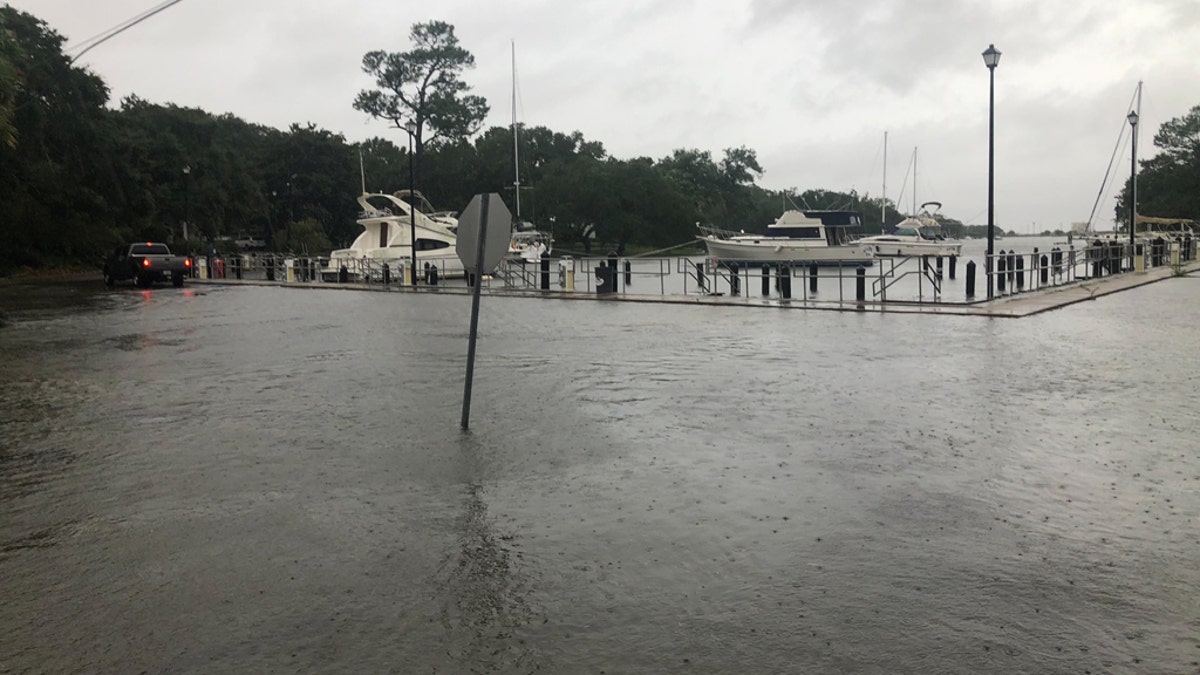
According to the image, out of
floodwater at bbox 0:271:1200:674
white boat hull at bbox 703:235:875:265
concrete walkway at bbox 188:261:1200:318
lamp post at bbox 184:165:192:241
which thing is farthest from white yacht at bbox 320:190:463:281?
floodwater at bbox 0:271:1200:674

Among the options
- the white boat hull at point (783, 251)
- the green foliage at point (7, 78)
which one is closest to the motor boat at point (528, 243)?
the white boat hull at point (783, 251)

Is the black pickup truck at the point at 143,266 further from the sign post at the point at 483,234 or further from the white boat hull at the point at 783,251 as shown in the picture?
the sign post at the point at 483,234

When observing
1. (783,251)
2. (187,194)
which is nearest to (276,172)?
(187,194)

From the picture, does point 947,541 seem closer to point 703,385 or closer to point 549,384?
point 703,385

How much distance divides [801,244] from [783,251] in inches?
84.7

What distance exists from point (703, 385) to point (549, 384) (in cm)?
197

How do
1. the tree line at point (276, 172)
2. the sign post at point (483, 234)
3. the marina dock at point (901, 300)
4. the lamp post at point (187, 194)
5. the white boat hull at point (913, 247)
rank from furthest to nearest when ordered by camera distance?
the white boat hull at point (913, 247) < the lamp post at point (187, 194) < the tree line at point (276, 172) < the marina dock at point (901, 300) < the sign post at point (483, 234)

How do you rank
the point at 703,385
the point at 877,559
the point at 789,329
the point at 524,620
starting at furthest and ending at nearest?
the point at 789,329 → the point at 703,385 → the point at 877,559 → the point at 524,620

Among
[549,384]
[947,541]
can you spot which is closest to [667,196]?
[549,384]

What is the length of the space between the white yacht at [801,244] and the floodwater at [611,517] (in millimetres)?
51121

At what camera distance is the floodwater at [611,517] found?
4457 mm

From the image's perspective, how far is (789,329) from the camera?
759 inches

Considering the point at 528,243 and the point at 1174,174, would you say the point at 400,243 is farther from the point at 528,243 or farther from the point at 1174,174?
the point at 1174,174

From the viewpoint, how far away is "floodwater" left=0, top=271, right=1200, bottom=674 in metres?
4.46
